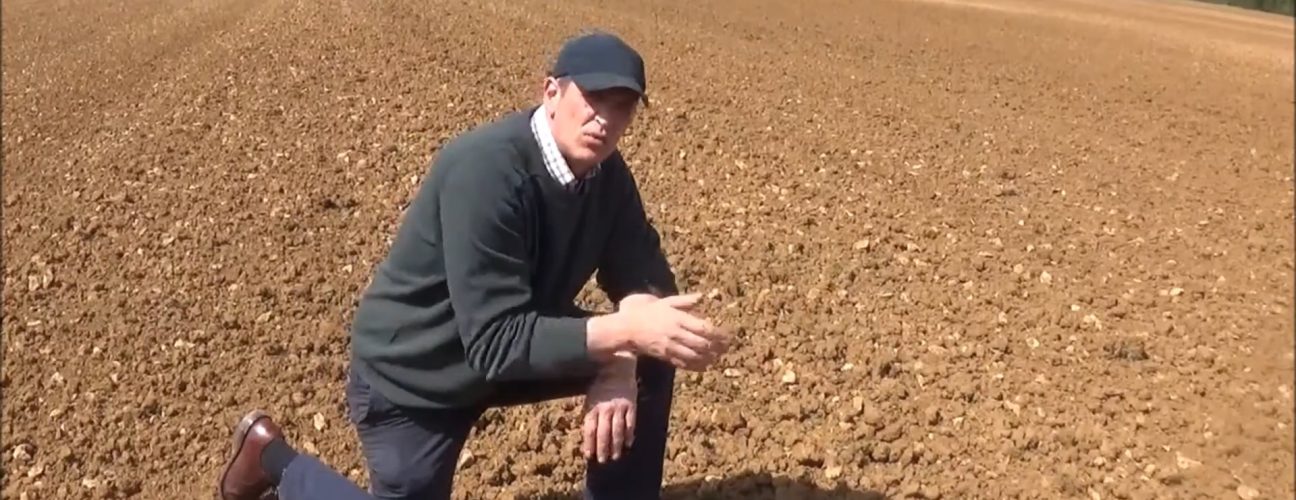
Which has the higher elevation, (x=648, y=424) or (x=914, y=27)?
(x=648, y=424)

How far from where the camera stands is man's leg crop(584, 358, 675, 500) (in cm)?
270

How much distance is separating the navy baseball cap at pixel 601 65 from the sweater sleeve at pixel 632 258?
0.36 metres

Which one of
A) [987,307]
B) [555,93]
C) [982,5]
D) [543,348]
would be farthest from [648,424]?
[982,5]

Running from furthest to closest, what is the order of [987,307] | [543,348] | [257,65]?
[257,65] → [987,307] → [543,348]

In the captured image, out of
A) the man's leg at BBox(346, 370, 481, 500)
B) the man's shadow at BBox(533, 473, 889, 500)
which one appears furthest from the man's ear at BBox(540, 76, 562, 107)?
the man's shadow at BBox(533, 473, 889, 500)

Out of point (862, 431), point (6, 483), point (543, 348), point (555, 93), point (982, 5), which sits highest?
point (555, 93)

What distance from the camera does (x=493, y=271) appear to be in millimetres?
2344

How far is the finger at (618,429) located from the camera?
2.46 metres

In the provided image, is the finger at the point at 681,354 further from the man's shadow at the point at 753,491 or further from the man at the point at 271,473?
the man's shadow at the point at 753,491

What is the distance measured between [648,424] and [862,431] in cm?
122

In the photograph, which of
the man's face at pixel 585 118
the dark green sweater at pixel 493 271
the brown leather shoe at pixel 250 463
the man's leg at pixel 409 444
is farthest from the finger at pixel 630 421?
the brown leather shoe at pixel 250 463

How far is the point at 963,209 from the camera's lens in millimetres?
5875

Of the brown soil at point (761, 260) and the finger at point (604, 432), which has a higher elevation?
the finger at point (604, 432)

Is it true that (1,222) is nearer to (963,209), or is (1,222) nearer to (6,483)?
(6,483)
